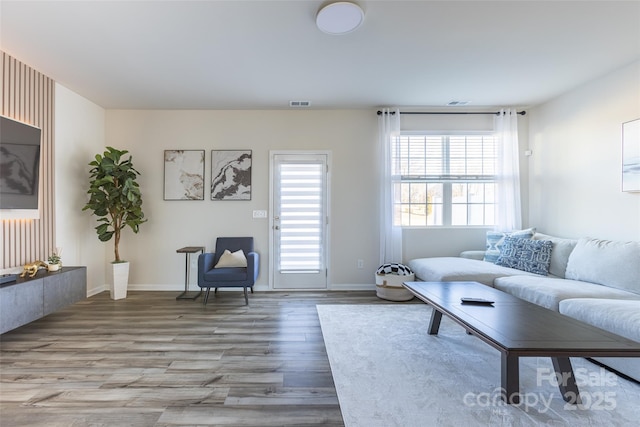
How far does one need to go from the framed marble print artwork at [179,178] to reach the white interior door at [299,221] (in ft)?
3.96

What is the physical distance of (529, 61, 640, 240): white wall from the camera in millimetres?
3268

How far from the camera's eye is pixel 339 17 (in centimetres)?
232

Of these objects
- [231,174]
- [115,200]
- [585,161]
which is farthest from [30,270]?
[585,161]

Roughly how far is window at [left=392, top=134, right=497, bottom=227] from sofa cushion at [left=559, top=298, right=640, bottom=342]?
2318 millimetres

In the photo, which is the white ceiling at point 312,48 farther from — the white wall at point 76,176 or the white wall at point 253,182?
the white wall at point 253,182

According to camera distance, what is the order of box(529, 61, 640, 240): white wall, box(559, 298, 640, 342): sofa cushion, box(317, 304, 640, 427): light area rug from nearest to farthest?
1. box(317, 304, 640, 427): light area rug
2. box(559, 298, 640, 342): sofa cushion
3. box(529, 61, 640, 240): white wall

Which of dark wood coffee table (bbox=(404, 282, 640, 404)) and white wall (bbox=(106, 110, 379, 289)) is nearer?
dark wood coffee table (bbox=(404, 282, 640, 404))

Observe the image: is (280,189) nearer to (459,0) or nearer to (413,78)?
(413,78)

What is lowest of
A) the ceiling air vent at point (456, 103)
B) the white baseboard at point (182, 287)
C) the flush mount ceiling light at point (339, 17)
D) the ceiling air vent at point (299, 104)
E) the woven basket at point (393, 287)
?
the white baseboard at point (182, 287)

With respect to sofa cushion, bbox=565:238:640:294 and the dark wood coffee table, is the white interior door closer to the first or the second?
the dark wood coffee table

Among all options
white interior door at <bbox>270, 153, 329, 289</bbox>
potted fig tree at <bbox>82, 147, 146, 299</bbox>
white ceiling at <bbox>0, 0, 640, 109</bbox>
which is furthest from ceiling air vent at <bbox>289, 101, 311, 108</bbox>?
potted fig tree at <bbox>82, 147, 146, 299</bbox>

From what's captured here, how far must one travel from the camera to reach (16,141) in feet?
9.89

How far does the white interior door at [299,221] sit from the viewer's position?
4.60 metres

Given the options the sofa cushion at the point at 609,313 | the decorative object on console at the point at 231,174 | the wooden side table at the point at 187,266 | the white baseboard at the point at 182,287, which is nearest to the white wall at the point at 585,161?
the sofa cushion at the point at 609,313
